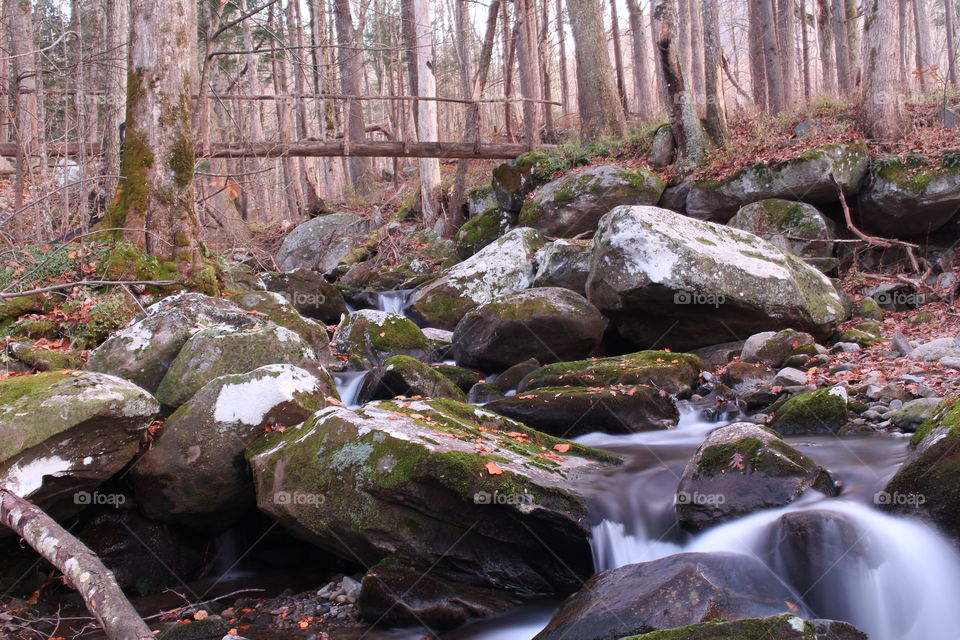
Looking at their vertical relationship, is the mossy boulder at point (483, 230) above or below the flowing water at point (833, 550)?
above

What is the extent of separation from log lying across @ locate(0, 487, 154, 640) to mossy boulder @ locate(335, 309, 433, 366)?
6216 millimetres

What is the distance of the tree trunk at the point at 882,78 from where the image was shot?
1300 centimetres

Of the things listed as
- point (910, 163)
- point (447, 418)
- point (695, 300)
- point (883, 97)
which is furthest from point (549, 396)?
point (883, 97)

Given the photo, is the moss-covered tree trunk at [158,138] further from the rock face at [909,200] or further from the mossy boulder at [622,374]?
the rock face at [909,200]

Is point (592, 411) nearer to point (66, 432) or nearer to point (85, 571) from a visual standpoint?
point (66, 432)

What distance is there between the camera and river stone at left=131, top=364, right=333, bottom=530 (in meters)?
5.77

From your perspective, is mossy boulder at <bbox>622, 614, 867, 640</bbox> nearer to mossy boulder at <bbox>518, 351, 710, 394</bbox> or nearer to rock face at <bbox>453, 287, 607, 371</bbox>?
mossy boulder at <bbox>518, 351, 710, 394</bbox>

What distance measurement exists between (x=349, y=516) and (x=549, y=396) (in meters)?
3.10

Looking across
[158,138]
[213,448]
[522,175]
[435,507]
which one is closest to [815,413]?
[435,507]

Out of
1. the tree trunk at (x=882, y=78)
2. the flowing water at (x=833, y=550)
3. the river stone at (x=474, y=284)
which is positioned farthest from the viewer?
the tree trunk at (x=882, y=78)

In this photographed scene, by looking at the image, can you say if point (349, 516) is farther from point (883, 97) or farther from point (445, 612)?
point (883, 97)

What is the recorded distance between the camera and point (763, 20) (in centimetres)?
1750

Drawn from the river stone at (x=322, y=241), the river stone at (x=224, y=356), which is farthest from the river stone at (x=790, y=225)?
the river stone at (x=322, y=241)

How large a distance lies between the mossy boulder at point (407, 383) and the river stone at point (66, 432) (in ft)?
9.20
